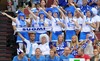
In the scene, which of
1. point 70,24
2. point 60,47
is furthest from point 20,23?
point 60,47

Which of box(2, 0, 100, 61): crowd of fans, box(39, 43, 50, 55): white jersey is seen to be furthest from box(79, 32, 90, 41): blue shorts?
box(39, 43, 50, 55): white jersey

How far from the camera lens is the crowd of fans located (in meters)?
16.6

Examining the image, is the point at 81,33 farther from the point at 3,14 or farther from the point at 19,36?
the point at 3,14

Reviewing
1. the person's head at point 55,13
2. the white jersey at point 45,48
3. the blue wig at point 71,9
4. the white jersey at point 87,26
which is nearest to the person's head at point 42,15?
the person's head at point 55,13

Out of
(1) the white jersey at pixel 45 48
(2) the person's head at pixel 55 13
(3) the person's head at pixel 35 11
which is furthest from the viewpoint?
(3) the person's head at pixel 35 11

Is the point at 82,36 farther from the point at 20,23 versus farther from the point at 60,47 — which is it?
the point at 20,23

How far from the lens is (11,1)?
70.1ft

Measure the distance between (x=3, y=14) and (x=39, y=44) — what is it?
3.03 meters

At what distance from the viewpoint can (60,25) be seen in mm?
17844

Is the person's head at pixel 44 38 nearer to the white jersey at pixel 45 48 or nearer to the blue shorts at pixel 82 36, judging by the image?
the white jersey at pixel 45 48

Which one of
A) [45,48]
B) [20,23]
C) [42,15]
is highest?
[42,15]

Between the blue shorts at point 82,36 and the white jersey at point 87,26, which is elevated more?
the white jersey at point 87,26

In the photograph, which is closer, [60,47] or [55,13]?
[60,47]

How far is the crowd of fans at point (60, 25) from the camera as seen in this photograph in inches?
653
